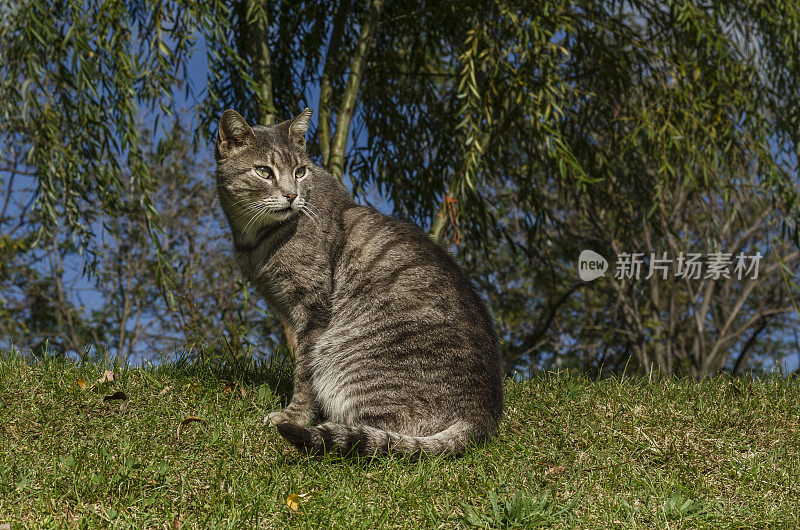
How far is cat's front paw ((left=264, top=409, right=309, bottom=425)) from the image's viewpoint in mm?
3959

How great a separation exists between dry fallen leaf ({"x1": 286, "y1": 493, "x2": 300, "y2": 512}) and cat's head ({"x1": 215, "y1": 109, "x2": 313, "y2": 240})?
1696 mm

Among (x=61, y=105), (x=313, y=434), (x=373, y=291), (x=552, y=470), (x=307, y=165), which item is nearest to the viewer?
(x=313, y=434)

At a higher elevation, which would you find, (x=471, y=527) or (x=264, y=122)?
(x=264, y=122)

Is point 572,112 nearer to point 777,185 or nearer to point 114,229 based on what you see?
point 777,185

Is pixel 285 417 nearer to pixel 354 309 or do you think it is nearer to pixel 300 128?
pixel 354 309

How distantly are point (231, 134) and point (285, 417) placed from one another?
1.78 meters

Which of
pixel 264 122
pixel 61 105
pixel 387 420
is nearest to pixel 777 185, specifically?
pixel 264 122

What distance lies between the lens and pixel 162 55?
18.5 ft

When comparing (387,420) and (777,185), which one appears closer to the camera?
(387,420)

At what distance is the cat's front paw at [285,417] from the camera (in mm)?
3959

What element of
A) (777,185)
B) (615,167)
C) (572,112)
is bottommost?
(777,185)

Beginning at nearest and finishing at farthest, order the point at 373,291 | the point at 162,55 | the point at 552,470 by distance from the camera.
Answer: the point at 552,470
the point at 373,291
the point at 162,55

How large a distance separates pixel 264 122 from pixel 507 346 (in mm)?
7645

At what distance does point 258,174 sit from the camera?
4.27 metres
